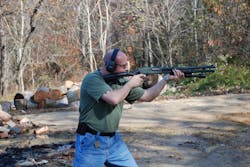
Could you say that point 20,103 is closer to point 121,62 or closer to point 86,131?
point 86,131

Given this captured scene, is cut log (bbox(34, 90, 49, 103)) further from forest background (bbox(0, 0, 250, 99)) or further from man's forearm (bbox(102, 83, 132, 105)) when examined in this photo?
man's forearm (bbox(102, 83, 132, 105))

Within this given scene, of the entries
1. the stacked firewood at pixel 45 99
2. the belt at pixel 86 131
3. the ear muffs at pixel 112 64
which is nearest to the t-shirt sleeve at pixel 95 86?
the ear muffs at pixel 112 64

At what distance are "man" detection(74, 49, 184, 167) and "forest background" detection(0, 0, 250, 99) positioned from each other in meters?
11.0

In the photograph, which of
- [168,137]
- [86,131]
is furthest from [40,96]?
[86,131]

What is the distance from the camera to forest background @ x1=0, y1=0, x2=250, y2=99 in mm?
16906

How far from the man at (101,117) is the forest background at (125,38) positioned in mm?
11027

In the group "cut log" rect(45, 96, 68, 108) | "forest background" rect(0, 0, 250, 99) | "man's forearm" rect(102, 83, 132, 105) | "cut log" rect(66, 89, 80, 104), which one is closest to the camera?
"man's forearm" rect(102, 83, 132, 105)

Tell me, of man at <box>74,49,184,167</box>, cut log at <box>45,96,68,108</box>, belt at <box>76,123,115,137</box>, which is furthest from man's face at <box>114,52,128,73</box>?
cut log at <box>45,96,68,108</box>

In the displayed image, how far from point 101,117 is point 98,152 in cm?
31

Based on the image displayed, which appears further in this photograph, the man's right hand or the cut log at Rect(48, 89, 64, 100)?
the cut log at Rect(48, 89, 64, 100)

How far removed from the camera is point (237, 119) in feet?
32.1

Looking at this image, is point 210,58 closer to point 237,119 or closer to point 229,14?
point 229,14

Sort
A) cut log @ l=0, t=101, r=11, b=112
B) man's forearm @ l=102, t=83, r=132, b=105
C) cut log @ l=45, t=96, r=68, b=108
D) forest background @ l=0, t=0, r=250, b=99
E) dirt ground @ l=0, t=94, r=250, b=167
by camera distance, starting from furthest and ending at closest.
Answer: forest background @ l=0, t=0, r=250, b=99 < cut log @ l=45, t=96, r=68, b=108 < cut log @ l=0, t=101, r=11, b=112 < dirt ground @ l=0, t=94, r=250, b=167 < man's forearm @ l=102, t=83, r=132, b=105

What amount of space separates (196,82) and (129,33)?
14.7 metres
